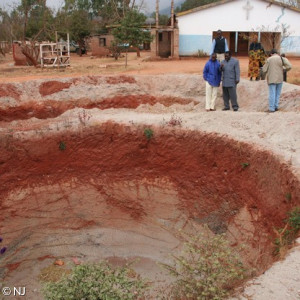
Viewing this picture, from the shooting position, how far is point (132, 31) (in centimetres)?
2191

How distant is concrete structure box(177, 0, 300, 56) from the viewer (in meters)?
23.9

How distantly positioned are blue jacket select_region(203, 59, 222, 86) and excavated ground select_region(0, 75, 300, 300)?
37.1 inches

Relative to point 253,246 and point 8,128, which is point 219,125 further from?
point 8,128

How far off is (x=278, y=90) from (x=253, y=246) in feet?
14.4

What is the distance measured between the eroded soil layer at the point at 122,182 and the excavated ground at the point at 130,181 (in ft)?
0.08

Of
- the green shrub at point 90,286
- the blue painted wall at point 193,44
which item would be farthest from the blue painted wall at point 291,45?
the green shrub at point 90,286

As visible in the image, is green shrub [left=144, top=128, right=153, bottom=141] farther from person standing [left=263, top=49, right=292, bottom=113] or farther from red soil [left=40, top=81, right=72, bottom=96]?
red soil [left=40, top=81, right=72, bottom=96]

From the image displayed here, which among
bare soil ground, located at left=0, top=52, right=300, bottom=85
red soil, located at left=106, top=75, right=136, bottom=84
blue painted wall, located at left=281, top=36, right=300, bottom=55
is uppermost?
blue painted wall, located at left=281, top=36, right=300, bottom=55

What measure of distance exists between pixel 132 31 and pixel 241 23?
23.9ft

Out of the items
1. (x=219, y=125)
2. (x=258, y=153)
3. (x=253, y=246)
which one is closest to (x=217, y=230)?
(x=253, y=246)

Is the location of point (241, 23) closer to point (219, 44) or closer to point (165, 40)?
point (165, 40)

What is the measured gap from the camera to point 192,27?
79.7 ft

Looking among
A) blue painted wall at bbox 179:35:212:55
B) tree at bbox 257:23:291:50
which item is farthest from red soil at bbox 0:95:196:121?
tree at bbox 257:23:291:50

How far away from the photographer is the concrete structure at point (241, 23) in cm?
2389
